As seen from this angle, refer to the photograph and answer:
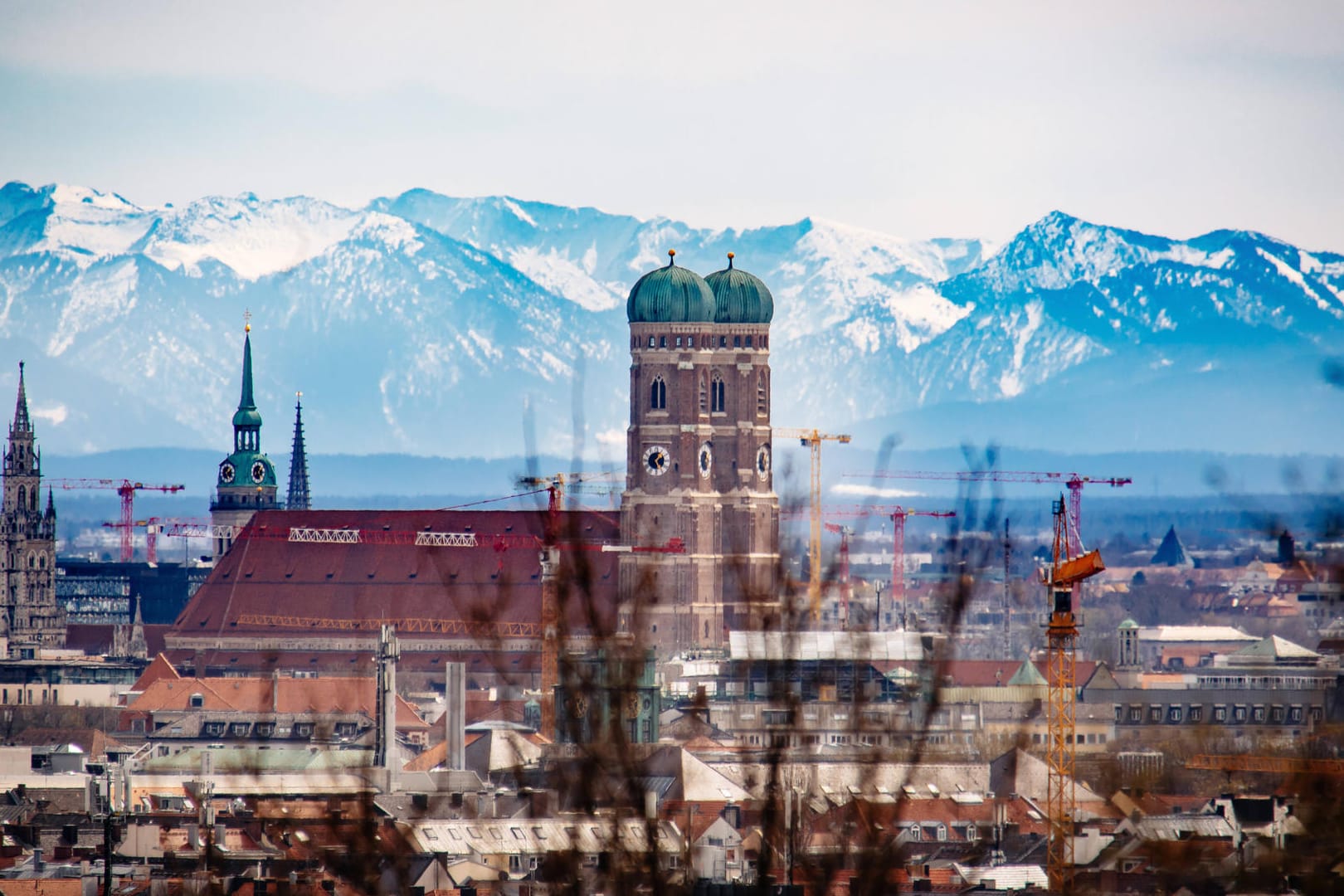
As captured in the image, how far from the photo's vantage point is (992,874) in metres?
68.2

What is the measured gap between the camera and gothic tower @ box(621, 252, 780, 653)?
522ft

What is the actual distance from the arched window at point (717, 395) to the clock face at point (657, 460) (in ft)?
10.0

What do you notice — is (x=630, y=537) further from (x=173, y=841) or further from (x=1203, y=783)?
(x=173, y=841)

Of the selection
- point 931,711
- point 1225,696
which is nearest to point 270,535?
point 1225,696

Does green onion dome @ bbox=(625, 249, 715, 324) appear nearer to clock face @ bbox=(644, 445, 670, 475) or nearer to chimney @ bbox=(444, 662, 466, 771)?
clock face @ bbox=(644, 445, 670, 475)

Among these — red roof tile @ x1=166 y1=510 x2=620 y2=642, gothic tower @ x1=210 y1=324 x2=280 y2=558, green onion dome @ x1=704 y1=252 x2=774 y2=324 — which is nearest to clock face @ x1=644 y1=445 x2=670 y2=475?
red roof tile @ x1=166 y1=510 x2=620 y2=642

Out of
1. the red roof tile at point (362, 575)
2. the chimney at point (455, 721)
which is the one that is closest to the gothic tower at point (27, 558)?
the red roof tile at point (362, 575)

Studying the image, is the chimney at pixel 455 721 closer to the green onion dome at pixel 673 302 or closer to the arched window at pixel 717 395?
the green onion dome at pixel 673 302

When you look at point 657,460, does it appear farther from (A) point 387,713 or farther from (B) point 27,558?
(A) point 387,713

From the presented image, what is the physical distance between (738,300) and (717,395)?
14.4 ft

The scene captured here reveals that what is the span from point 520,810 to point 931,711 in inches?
1939

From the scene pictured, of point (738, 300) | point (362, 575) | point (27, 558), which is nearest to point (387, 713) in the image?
point (362, 575)

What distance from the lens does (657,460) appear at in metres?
160

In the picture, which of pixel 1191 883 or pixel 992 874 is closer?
pixel 1191 883
